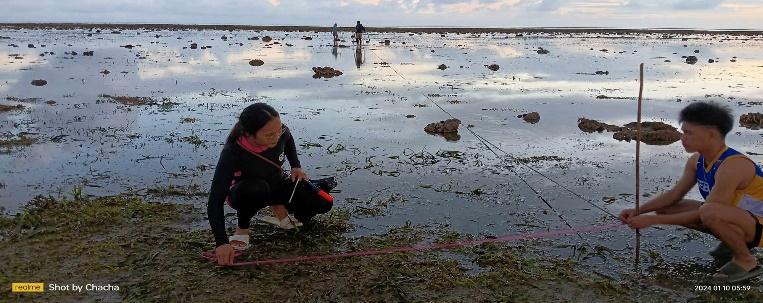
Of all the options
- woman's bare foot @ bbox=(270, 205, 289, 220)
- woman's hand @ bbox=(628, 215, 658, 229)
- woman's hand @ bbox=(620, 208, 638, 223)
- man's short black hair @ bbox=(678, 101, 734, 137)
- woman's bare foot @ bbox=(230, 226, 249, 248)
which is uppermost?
man's short black hair @ bbox=(678, 101, 734, 137)

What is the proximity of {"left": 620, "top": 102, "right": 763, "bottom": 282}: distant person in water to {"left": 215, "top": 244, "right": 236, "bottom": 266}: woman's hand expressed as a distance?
11.1 feet

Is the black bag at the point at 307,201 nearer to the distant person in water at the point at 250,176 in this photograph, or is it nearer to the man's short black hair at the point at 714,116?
the distant person in water at the point at 250,176

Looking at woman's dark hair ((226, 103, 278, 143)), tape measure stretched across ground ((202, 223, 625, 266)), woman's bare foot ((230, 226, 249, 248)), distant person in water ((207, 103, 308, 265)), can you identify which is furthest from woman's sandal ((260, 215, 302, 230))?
woman's dark hair ((226, 103, 278, 143))

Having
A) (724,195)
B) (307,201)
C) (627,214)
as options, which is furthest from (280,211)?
(724,195)

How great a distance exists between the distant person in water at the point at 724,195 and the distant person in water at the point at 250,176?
3212mm

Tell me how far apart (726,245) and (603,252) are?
101 centimetres

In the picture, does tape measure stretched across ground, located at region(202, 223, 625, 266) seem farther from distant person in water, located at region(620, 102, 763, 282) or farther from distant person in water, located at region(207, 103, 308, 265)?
distant person in water, located at region(620, 102, 763, 282)

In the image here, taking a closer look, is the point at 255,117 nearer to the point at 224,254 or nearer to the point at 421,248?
the point at 224,254

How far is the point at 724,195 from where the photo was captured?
4.47m

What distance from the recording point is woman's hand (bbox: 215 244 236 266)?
15.4 feet

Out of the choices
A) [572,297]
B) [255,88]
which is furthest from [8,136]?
[572,297]

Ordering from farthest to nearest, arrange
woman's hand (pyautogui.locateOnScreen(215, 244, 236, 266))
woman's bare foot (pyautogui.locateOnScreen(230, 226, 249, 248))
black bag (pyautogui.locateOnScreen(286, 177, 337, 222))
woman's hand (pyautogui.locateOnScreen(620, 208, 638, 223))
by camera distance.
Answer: black bag (pyautogui.locateOnScreen(286, 177, 337, 222))
woman's bare foot (pyautogui.locateOnScreen(230, 226, 249, 248))
woman's hand (pyautogui.locateOnScreen(620, 208, 638, 223))
woman's hand (pyautogui.locateOnScreen(215, 244, 236, 266))

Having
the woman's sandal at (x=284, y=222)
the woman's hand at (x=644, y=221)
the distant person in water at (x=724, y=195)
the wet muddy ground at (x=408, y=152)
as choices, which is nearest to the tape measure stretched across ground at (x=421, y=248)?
the wet muddy ground at (x=408, y=152)

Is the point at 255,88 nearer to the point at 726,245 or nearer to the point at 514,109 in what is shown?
the point at 514,109
